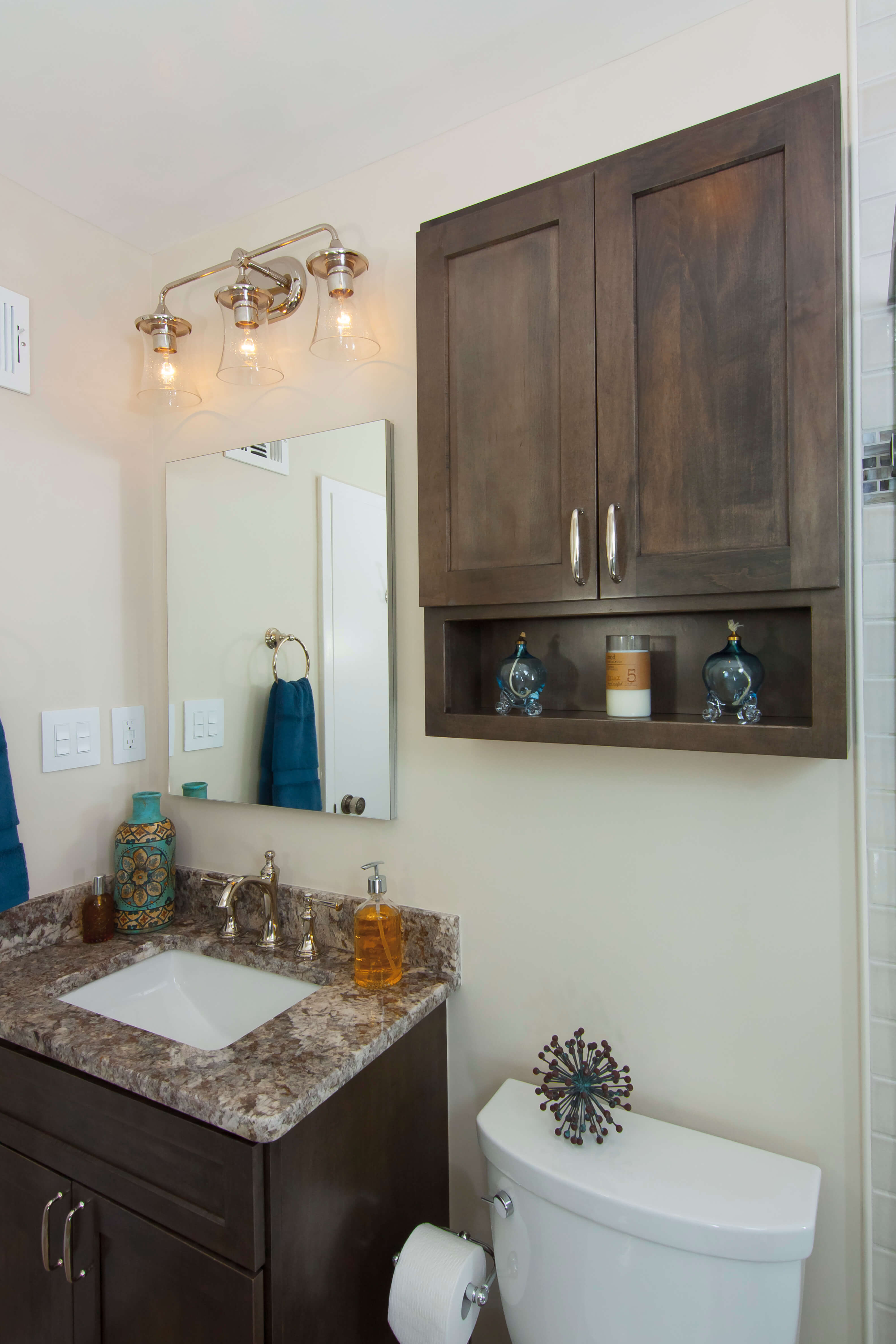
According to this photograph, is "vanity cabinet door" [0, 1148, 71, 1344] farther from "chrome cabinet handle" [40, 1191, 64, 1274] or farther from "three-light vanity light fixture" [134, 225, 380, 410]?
"three-light vanity light fixture" [134, 225, 380, 410]

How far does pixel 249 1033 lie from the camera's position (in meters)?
1.32

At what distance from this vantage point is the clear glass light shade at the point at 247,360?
4.98ft

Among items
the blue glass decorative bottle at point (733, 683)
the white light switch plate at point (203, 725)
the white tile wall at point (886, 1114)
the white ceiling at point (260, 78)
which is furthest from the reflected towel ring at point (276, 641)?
the white tile wall at point (886, 1114)

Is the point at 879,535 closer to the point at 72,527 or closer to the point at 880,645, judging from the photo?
the point at 880,645

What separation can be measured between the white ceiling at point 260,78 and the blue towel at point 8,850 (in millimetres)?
1151

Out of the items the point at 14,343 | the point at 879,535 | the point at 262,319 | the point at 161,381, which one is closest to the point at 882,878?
the point at 879,535

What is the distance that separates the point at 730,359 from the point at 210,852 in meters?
1.47

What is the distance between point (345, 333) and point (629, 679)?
878 millimetres

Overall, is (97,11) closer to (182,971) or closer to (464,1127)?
(182,971)

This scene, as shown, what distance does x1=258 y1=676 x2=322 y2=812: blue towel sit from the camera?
60.5 inches

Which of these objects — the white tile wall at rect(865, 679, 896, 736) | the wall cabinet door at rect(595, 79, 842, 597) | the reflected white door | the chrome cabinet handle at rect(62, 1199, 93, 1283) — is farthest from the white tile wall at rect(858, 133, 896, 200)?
the chrome cabinet handle at rect(62, 1199, 93, 1283)

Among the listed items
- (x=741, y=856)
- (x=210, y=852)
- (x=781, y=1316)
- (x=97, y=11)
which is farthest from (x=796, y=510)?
(x=210, y=852)

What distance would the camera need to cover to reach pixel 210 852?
5.70 feet

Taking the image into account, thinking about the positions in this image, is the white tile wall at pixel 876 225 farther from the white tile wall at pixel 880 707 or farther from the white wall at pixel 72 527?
the white wall at pixel 72 527
